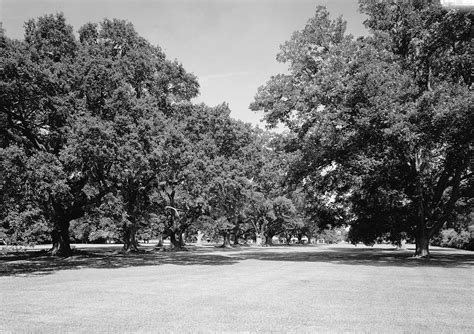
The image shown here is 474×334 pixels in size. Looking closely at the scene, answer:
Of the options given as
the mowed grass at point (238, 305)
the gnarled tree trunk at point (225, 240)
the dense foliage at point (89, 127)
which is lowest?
the gnarled tree trunk at point (225, 240)

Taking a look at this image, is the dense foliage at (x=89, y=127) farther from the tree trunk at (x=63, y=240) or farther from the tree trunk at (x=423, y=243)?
the tree trunk at (x=423, y=243)

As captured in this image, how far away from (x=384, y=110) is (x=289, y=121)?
8.02 metres

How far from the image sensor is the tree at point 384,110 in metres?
22.5

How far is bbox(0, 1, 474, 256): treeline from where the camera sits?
21516 millimetres

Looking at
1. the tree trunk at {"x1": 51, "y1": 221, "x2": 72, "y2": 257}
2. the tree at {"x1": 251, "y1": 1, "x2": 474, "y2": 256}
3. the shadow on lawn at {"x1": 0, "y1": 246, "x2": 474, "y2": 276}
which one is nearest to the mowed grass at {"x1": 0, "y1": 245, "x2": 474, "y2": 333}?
the shadow on lawn at {"x1": 0, "y1": 246, "x2": 474, "y2": 276}

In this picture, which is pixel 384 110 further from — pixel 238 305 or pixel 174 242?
pixel 174 242

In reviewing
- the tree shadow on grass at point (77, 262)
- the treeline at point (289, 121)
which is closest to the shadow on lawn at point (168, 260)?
the tree shadow on grass at point (77, 262)

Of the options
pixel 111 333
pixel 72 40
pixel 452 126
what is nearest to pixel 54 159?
pixel 72 40

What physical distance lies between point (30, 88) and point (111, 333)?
18.2 m

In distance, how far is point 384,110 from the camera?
22.3 m

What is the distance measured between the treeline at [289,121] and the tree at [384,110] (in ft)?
0.35

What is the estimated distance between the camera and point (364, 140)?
24.7 metres

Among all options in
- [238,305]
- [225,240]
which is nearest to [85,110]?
[238,305]

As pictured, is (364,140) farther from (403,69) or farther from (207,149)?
(207,149)
